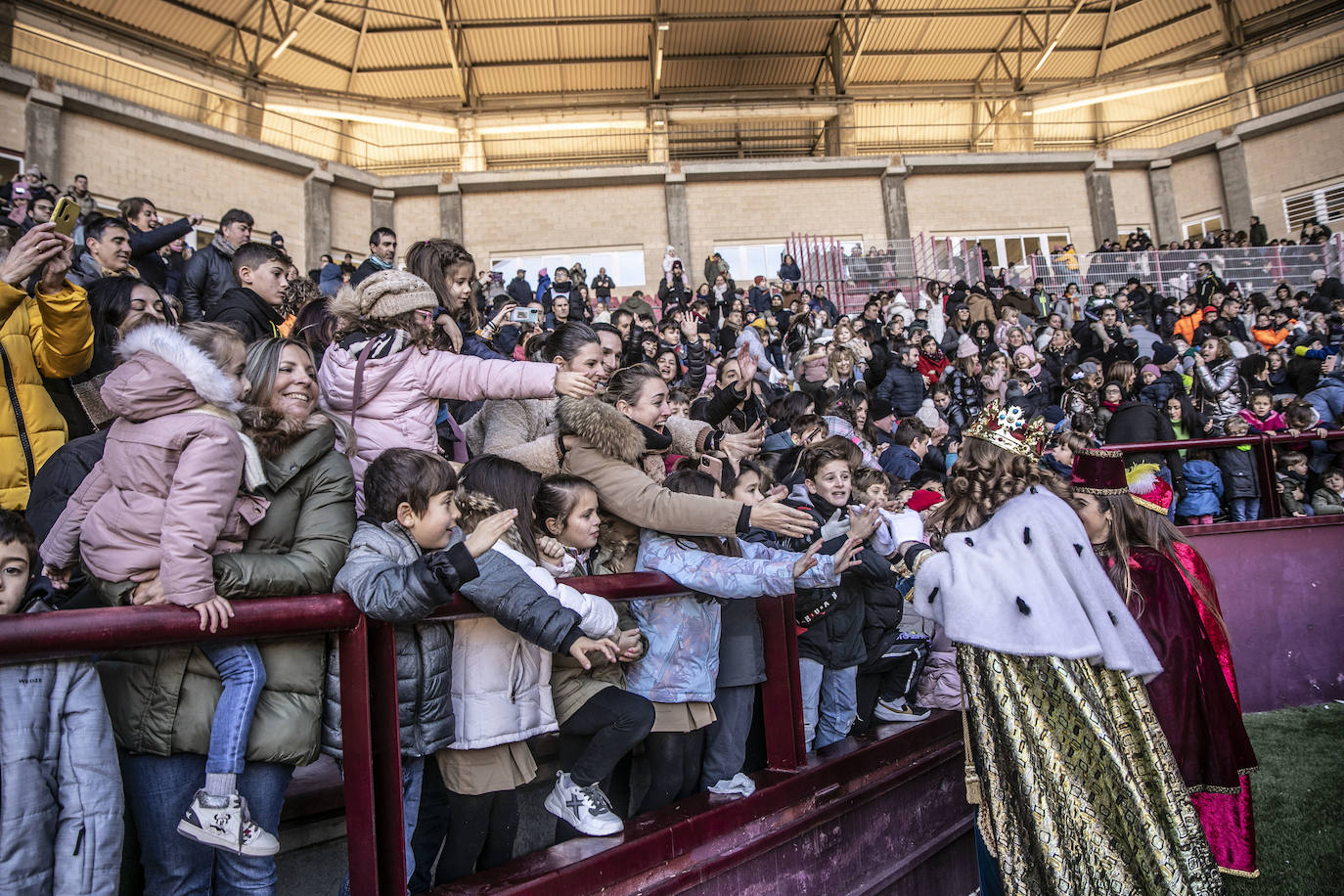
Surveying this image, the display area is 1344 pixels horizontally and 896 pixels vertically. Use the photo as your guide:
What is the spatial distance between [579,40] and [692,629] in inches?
920

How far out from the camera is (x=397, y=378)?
3.36 m

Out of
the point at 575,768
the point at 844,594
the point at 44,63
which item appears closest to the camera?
the point at 575,768

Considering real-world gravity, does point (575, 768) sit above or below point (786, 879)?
above

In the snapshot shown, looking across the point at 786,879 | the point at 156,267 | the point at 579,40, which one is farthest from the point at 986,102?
the point at 786,879

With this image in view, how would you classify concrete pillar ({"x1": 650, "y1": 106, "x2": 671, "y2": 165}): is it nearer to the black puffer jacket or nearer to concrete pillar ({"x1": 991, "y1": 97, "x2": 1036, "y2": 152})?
concrete pillar ({"x1": 991, "y1": 97, "x2": 1036, "y2": 152})

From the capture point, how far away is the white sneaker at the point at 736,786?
10.1 feet

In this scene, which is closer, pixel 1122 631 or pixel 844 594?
pixel 1122 631

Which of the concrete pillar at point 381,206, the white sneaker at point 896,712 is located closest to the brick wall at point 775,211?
the concrete pillar at point 381,206

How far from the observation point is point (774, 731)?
3.41 m

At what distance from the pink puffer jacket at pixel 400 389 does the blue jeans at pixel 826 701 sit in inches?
64.5

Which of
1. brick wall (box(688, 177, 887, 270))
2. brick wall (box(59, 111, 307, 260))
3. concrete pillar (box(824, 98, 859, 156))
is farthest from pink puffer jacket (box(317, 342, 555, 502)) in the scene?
concrete pillar (box(824, 98, 859, 156))

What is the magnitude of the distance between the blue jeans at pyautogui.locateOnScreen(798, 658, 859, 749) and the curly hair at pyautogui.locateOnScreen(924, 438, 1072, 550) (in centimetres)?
82

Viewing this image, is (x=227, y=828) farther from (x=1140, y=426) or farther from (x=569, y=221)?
(x=569, y=221)

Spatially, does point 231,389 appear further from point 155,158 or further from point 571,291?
point 155,158
